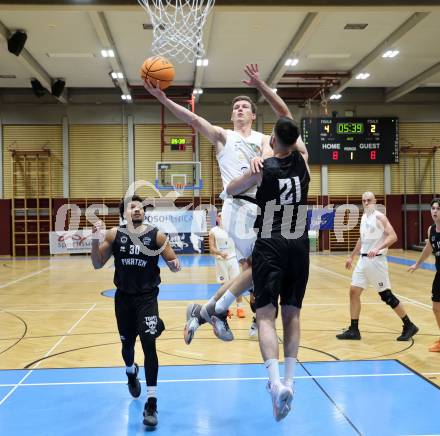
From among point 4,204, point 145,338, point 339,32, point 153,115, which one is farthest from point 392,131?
point 145,338

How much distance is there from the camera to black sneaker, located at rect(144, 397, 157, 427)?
4.39 m

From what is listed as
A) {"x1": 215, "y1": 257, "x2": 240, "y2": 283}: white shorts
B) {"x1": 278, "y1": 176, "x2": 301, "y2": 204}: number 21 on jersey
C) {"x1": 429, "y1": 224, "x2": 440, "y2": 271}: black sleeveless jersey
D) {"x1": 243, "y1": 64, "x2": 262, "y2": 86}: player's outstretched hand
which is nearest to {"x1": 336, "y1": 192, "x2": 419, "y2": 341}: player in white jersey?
{"x1": 429, "y1": 224, "x2": 440, "y2": 271}: black sleeveless jersey

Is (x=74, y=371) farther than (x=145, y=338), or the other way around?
(x=74, y=371)

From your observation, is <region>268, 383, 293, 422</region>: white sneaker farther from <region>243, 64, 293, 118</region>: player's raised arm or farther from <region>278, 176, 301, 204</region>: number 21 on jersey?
<region>243, 64, 293, 118</region>: player's raised arm

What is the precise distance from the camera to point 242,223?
4.47 m

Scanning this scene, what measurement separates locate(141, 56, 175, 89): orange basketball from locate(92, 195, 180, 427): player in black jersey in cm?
113

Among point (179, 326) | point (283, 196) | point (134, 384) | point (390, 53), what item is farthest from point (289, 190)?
point (390, 53)

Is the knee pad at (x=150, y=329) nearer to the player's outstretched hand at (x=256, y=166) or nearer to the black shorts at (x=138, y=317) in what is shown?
the black shorts at (x=138, y=317)

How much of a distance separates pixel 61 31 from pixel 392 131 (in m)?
14.2

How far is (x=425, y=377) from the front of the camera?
18.6 feet

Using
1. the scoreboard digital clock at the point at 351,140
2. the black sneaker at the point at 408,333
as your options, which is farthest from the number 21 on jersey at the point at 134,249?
the scoreboard digital clock at the point at 351,140

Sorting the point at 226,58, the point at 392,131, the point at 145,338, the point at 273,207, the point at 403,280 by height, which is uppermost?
the point at 226,58

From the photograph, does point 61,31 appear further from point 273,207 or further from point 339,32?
point 273,207

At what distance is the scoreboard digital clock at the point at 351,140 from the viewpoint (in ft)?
71.6
